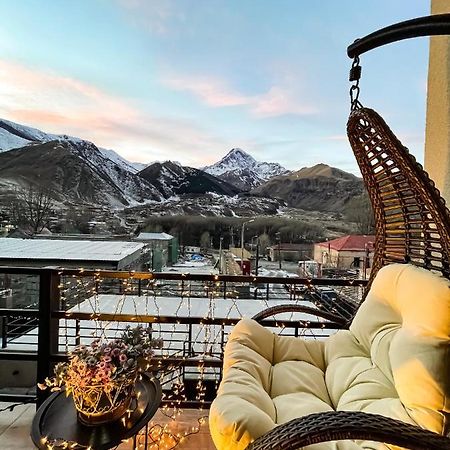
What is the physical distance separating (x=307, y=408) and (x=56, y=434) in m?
0.93

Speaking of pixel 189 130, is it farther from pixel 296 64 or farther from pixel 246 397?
pixel 246 397

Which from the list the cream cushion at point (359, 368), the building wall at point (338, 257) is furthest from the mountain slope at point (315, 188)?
the cream cushion at point (359, 368)

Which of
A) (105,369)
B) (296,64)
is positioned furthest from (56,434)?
(296,64)

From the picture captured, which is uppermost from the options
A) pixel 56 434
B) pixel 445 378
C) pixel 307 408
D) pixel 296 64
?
pixel 296 64

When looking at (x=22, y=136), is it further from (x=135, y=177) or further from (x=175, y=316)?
(x=175, y=316)

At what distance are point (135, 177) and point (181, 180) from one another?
0.49 m

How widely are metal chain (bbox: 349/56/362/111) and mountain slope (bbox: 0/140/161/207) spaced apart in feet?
7.47

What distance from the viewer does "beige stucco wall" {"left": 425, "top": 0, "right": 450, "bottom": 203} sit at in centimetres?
195

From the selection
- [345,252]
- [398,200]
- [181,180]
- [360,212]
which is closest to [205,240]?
[181,180]

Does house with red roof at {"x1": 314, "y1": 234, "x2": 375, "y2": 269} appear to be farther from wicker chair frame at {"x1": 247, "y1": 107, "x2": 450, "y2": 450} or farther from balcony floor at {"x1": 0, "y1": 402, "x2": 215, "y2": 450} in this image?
balcony floor at {"x1": 0, "y1": 402, "x2": 215, "y2": 450}

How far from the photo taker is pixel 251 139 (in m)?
3.65

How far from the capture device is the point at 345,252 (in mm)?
2832

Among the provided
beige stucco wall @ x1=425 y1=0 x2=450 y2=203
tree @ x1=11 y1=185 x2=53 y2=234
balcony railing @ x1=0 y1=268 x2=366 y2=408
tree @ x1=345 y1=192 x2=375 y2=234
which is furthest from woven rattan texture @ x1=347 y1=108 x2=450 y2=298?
tree @ x1=11 y1=185 x2=53 y2=234

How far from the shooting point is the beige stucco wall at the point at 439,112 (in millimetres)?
1945
